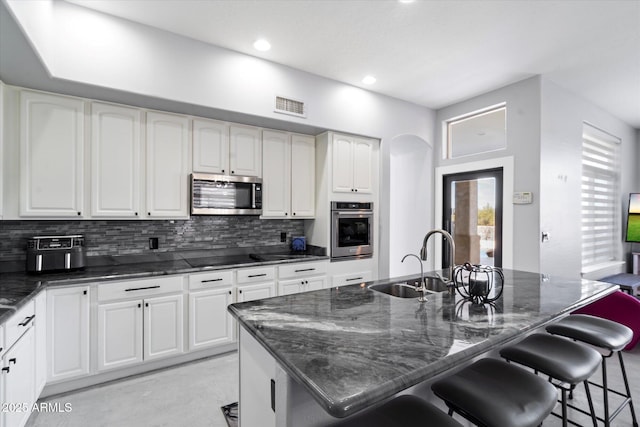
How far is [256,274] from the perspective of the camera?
320 centimetres

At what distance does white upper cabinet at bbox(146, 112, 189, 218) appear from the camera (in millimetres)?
2906

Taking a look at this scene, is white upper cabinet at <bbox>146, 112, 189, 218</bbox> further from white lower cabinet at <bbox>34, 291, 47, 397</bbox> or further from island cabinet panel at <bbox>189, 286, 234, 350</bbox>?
white lower cabinet at <bbox>34, 291, 47, 397</bbox>

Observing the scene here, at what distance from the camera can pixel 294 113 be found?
3.41 m

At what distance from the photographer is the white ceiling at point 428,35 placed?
2.41 meters

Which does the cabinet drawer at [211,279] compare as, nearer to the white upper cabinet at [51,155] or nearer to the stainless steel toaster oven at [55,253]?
the stainless steel toaster oven at [55,253]

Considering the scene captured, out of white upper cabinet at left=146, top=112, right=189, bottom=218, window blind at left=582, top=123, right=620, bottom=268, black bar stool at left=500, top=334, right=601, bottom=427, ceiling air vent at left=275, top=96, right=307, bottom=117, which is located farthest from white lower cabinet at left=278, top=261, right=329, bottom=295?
window blind at left=582, top=123, right=620, bottom=268

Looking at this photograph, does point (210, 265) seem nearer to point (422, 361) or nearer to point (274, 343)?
point (274, 343)

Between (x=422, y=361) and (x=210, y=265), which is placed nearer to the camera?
(x=422, y=361)

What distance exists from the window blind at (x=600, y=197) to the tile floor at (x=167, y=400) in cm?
241

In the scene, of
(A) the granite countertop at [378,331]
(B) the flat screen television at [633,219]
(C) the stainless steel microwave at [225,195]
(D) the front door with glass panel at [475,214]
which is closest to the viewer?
(A) the granite countertop at [378,331]

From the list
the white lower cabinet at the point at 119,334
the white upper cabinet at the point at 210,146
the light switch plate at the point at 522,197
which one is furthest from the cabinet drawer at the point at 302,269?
the light switch plate at the point at 522,197

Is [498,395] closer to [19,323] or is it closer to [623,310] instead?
[623,310]

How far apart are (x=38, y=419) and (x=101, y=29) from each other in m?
2.96

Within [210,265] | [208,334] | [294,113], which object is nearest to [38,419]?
[208,334]
